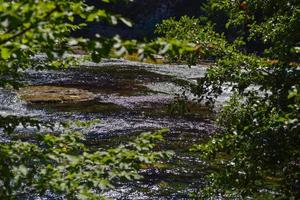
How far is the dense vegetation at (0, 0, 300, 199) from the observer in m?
3.60

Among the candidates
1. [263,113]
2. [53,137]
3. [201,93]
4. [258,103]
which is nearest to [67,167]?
[53,137]

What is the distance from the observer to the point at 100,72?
33.2m

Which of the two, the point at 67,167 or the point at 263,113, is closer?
the point at 67,167

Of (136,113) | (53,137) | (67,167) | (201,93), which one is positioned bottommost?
(136,113)

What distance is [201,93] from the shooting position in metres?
7.21

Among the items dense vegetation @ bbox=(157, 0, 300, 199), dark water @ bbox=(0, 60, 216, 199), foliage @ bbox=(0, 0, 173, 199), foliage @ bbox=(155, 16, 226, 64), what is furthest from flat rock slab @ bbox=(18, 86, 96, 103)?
foliage @ bbox=(0, 0, 173, 199)

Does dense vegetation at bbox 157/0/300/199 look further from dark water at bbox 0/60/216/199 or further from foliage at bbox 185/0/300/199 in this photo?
dark water at bbox 0/60/216/199

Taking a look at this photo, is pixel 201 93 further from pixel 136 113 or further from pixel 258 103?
pixel 136 113

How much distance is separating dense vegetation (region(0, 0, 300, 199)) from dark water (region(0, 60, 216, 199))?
1265 mm

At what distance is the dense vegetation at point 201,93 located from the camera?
3.60m

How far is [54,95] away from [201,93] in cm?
1752

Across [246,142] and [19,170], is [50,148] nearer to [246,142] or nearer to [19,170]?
[19,170]

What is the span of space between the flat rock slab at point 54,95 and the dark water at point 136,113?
0.55m

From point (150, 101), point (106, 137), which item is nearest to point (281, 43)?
point (106, 137)
